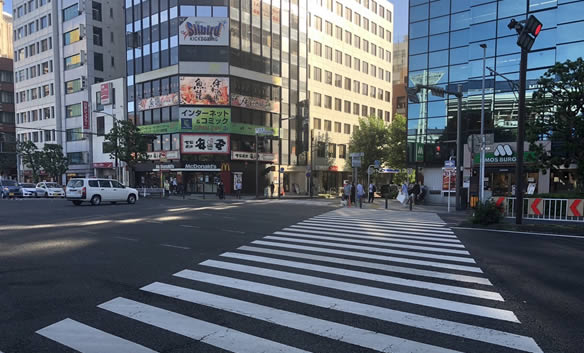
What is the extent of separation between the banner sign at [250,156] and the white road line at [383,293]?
32.1m

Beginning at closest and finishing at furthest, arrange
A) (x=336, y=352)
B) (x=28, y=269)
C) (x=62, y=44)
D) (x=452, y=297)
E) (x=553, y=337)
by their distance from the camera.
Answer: (x=336, y=352) → (x=553, y=337) → (x=452, y=297) → (x=28, y=269) → (x=62, y=44)

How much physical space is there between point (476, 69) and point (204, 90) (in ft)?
85.8

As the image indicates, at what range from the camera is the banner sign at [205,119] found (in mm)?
37938

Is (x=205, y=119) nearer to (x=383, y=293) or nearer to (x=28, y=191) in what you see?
(x=28, y=191)

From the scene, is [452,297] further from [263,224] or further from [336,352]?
[263,224]

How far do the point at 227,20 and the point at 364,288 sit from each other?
126 feet

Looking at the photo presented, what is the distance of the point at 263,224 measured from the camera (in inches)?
536

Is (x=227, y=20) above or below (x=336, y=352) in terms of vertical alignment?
above

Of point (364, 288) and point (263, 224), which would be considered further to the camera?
point (263, 224)

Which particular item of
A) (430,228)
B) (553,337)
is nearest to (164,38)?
(430,228)

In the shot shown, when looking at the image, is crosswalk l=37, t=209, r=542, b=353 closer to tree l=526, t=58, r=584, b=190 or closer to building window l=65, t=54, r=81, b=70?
tree l=526, t=58, r=584, b=190

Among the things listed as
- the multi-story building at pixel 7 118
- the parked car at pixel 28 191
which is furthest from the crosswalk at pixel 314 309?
the multi-story building at pixel 7 118

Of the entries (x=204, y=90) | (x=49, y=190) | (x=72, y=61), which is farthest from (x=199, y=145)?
(x=72, y=61)

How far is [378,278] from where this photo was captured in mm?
6348
